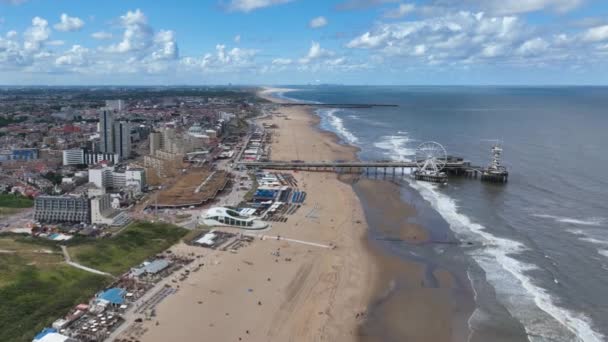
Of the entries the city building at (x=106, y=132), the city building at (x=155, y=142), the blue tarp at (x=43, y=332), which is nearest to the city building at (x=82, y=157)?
the city building at (x=106, y=132)

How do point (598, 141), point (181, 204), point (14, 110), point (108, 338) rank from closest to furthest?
1. point (108, 338)
2. point (181, 204)
3. point (598, 141)
4. point (14, 110)

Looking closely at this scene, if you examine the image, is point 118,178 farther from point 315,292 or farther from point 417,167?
point 417,167

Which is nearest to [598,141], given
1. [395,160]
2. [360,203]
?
[395,160]

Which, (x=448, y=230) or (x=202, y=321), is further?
(x=448, y=230)

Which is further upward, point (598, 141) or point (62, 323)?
point (598, 141)

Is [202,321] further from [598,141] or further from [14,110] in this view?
[14,110]

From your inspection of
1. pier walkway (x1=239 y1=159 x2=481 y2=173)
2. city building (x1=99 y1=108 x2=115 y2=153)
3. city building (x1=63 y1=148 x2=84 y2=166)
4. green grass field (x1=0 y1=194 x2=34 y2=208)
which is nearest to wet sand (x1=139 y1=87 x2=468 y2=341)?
pier walkway (x1=239 y1=159 x2=481 y2=173)

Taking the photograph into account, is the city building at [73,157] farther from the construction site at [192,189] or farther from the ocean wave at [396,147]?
the ocean wave at [396,147]
